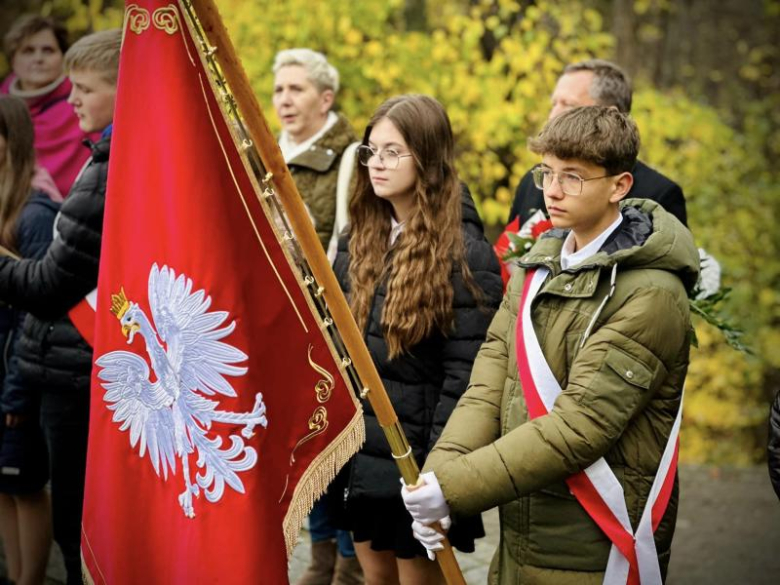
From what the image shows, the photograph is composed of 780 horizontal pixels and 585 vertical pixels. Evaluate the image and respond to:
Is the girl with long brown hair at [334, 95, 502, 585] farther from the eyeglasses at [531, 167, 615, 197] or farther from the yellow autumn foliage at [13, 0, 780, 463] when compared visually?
the yellow autumn foliage at [13, 0, 780, 463]

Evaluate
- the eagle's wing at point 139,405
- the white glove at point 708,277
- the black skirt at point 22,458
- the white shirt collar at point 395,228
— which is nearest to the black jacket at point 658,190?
the white glove at point 708,277

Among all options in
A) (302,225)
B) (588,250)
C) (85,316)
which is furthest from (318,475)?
(85,316)

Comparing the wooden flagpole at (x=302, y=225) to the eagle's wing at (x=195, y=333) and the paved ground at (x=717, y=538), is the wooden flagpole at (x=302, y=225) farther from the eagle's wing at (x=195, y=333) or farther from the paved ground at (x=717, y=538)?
the paved ground at (x=717, y=538)

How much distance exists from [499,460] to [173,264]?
104 cm

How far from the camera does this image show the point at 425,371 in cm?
353

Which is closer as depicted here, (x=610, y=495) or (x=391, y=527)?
(x=610, y=495)

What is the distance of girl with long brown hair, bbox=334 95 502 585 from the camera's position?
11.4 ft

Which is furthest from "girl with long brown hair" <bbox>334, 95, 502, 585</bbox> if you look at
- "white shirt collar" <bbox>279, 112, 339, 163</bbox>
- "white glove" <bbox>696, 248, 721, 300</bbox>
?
"white shirt collar" <bbox>279, 112, 339, 163</bbox>

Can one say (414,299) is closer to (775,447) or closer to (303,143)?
(775,447)

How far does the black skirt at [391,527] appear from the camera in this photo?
11.6 feet

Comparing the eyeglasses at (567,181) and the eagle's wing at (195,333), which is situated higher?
the eyeglasses at (567,181)

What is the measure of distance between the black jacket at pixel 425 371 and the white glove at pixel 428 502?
0.67 metres

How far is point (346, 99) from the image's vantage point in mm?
7684

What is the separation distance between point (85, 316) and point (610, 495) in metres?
2.21
